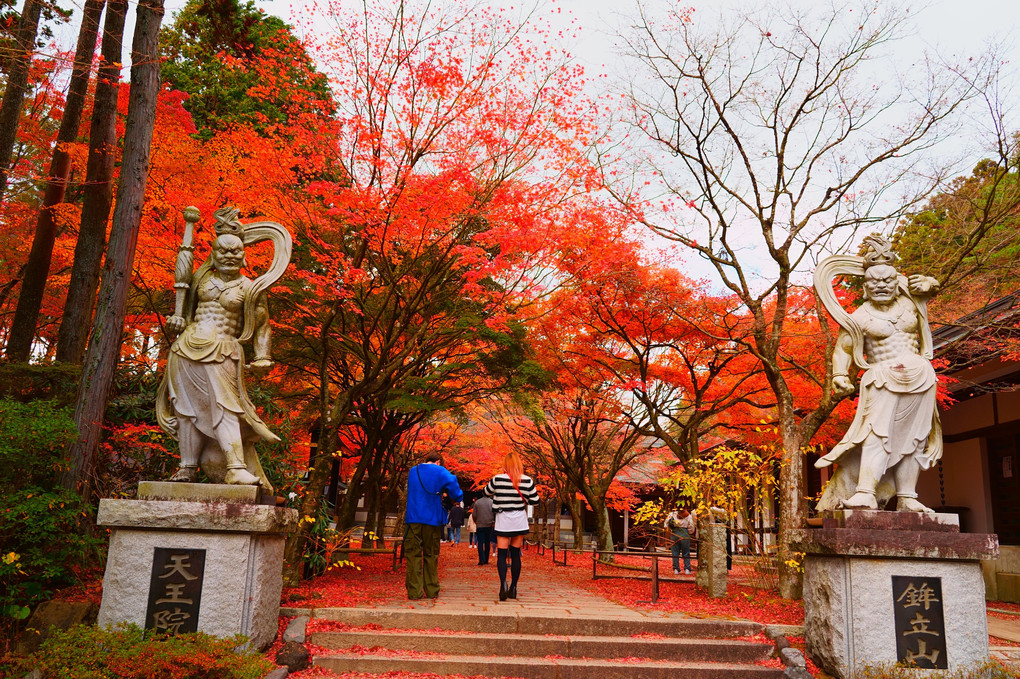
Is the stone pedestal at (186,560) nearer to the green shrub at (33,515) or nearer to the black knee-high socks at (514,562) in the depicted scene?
the green shrub at (33,515)

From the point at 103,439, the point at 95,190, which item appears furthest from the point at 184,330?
the point at 95,190

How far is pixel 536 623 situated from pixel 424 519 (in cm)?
213

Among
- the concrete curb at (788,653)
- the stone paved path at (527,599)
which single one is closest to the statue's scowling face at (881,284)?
the concrete curb at (788,653)

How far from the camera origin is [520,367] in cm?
1340

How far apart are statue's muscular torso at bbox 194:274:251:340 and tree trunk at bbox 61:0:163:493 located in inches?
90.9

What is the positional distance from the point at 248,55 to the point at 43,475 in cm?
1449

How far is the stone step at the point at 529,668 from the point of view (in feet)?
18.9

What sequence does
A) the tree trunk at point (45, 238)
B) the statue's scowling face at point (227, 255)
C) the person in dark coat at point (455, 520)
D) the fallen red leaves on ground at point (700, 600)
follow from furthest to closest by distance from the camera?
1. the person in dark coat at point (455, 520)
2. the tree trunk at point (45, 238)
3. the fallen red leaves on ground at point (700, 600)
4. the statue's scowling face at point (227, 255)

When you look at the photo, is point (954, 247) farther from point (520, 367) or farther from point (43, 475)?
point (43, 475)

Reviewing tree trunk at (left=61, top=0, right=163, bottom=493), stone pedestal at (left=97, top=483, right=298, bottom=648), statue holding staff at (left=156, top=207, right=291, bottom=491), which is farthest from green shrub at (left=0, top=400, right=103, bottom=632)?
statue holding staff at (left=156, top=207, right=291, bottom=491)

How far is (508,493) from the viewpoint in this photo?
837 centimetres

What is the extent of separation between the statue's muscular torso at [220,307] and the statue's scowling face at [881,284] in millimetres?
5967

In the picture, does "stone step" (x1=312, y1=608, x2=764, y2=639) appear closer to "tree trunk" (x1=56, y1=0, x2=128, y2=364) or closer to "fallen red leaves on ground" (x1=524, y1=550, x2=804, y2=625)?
"fallen red leaves on ground" (x1=524, y1=550, x2=804, y2=625)

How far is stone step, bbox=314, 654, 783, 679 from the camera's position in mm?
5773
